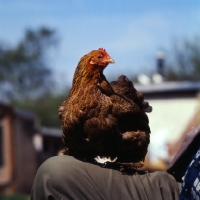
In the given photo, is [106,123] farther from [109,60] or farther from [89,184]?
[89,184]

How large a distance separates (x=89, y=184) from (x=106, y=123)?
79 centimetres

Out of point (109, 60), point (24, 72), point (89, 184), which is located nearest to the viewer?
point (89, 184)

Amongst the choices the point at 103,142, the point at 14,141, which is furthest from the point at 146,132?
the point at 14,141

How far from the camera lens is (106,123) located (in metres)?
4.21

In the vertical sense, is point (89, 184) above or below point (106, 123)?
below

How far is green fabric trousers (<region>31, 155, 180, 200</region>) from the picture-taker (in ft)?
11.3

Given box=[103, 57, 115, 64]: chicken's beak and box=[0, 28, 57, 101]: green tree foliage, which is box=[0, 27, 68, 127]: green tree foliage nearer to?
box=[0, 28, 57, 101]: green tree foliage

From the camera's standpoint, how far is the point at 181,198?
3.38 meters

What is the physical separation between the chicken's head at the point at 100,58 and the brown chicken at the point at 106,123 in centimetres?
29

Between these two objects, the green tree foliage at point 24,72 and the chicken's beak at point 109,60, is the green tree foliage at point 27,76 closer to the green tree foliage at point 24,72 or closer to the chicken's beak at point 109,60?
the green tree foliage at point 24,72

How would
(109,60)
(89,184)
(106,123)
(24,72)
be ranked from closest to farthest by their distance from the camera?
1. (89,184)
2. (106,123)
3. (109,60)
4. (24,72)

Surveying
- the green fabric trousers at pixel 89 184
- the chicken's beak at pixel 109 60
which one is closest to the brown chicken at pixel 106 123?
the chicken's beak at pixel 109 60

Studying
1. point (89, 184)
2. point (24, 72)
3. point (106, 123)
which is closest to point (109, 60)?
point (106, 123)

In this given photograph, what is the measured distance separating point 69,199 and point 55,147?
26.6 meters
